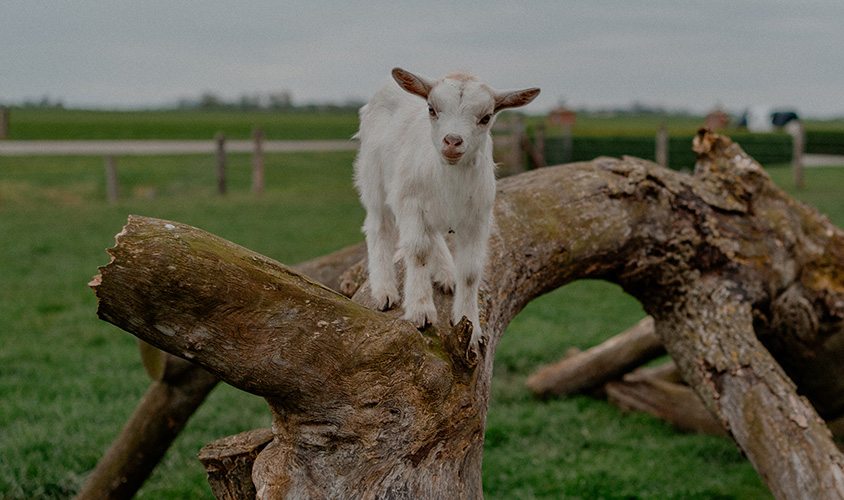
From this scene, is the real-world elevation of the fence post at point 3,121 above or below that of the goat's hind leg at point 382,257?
above

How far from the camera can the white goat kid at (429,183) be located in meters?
2.47

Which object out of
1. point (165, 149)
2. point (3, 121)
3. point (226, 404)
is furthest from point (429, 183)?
point (3, 121)

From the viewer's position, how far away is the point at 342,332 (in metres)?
2.37

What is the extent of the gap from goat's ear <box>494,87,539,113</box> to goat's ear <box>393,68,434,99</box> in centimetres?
24

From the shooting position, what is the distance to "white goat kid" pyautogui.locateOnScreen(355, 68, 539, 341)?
8.10ft

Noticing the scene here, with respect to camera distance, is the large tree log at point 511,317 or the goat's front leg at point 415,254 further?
the goat's front leg at point 415,254

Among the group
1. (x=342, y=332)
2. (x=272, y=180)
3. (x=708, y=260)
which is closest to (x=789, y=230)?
(x=708, y=260)

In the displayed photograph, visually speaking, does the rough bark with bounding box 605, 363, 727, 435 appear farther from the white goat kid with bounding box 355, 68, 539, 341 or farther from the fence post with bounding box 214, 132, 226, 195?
the fence post with bounding box 214, 132, 226, 195

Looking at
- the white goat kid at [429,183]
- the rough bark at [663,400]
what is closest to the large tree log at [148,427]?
the white goat kid at [429,183]

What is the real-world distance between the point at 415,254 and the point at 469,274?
214mm

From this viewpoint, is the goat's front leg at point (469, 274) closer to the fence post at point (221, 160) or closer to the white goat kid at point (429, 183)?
the white goat kid at point (429, 183)

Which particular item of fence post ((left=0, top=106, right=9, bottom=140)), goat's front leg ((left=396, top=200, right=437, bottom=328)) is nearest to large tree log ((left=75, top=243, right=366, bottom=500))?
goat's front leg ((left=396, top=200, right=437, bottom=328))

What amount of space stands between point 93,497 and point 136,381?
2.15m

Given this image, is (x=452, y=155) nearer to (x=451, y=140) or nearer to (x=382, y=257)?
(x=451, y=140)
